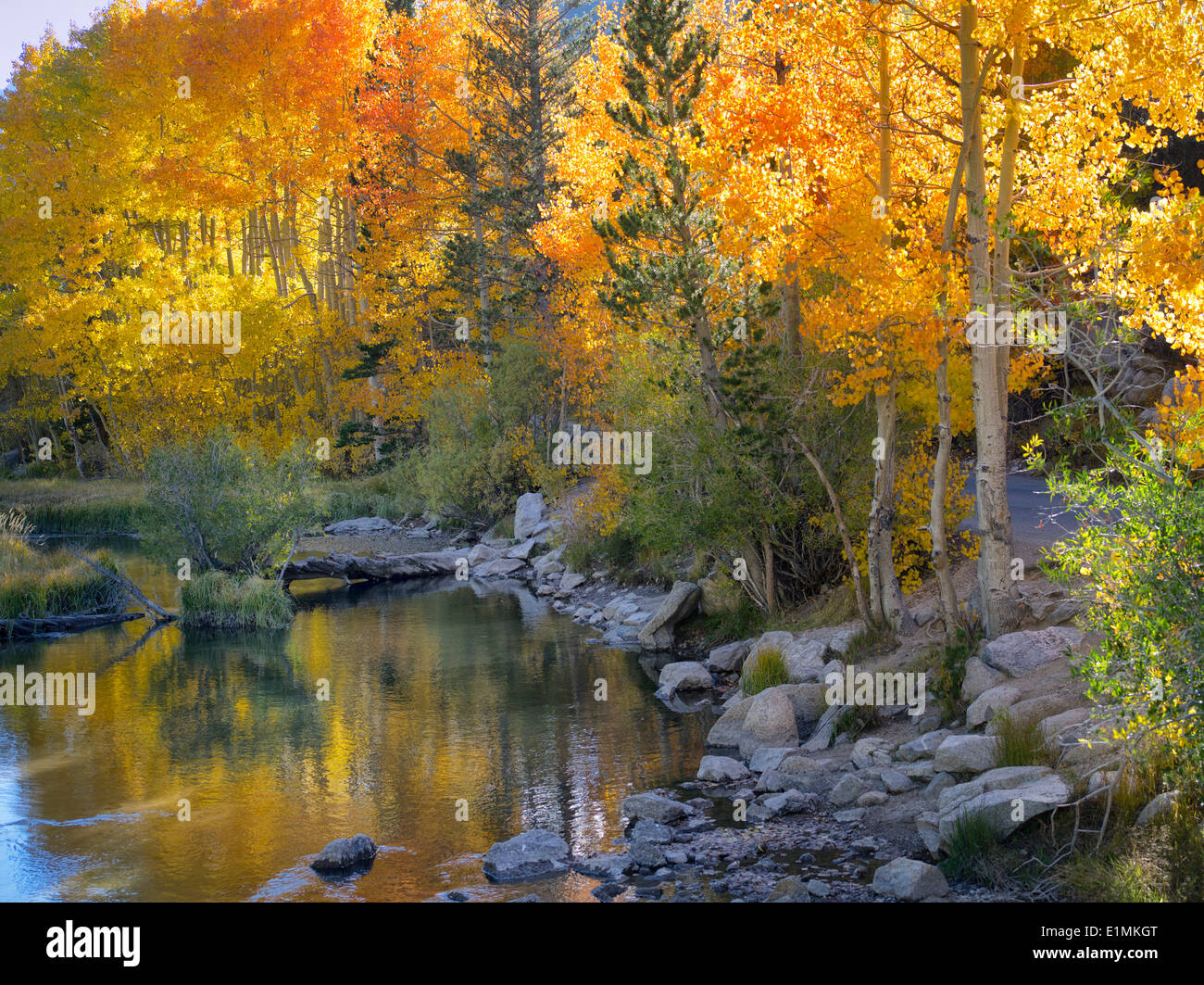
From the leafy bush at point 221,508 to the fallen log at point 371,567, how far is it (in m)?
2.10

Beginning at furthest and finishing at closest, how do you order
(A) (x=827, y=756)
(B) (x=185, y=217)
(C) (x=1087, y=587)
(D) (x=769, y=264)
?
1. (B) (x=185, y=217)
2. (D) (x=769, y=264)
3. (A) (x=827, y=756)
4. (C) (x=1087, y=587)

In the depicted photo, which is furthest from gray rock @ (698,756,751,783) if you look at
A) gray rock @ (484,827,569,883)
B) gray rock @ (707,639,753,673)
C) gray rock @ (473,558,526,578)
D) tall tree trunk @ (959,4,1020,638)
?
gray rock @ (473,558,526,578)

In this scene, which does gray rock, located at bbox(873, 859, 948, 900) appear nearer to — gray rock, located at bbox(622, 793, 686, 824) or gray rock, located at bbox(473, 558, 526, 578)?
gray rock, located at bbox(622, 793, 686, 824)

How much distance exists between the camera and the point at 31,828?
1078 cm

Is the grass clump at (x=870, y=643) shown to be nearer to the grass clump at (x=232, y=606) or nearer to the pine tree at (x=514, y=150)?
the grass clump at (x=232, y=606)

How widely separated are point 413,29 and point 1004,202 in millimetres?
29910

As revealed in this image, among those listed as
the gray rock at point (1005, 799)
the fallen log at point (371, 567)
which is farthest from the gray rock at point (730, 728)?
the fallen log at point (371, 567)

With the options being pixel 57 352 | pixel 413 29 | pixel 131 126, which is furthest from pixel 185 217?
pixel 413 29

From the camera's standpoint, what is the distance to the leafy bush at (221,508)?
2228cm

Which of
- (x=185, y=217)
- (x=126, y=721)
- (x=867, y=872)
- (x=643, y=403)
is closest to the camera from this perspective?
(x=867, y=872)

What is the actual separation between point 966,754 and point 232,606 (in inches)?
638

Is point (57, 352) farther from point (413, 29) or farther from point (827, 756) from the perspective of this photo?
point (827, 756)

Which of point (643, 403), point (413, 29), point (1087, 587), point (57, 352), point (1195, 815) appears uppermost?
point (413, 29)

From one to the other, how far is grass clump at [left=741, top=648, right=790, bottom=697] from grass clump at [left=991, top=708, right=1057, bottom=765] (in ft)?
15.0
